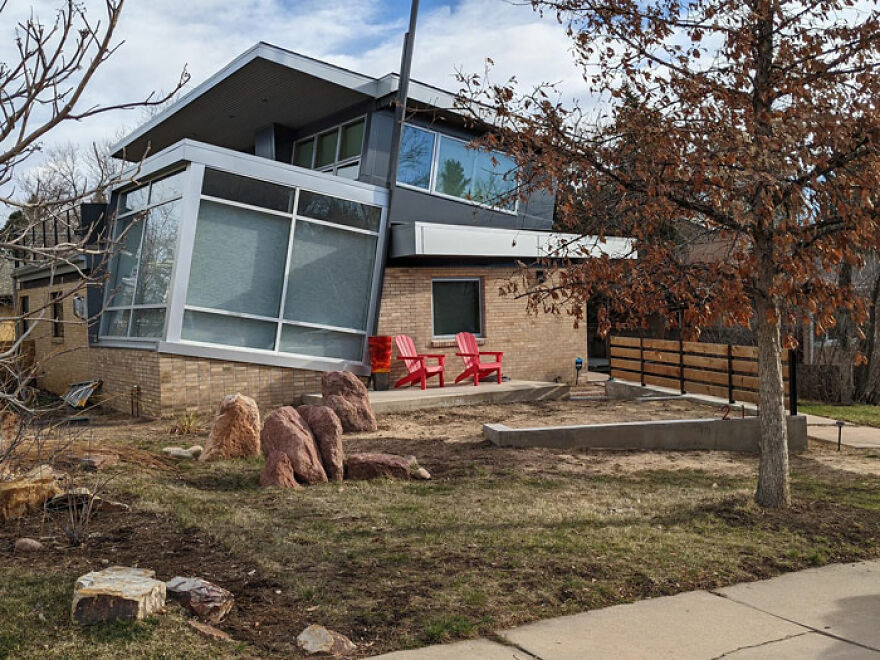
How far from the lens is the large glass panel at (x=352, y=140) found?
16688mm

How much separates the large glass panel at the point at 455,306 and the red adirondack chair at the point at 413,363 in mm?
1149

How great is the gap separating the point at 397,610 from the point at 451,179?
45.1ft

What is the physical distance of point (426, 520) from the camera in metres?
6.40

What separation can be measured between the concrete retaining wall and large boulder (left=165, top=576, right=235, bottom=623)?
622cm

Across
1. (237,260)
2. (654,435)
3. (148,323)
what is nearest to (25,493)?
(654,435)

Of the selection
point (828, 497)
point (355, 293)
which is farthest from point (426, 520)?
point (355, 293)

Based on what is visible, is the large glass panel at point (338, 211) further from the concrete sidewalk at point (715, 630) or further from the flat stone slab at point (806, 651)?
the flat stone slab at point (806, 651)

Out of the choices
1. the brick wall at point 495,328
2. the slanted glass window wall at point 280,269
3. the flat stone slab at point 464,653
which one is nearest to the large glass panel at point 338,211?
the slanted glass window wall at point 280,269

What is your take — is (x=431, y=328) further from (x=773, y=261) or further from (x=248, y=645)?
(x=248, y=645)

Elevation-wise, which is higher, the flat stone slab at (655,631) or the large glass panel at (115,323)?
the large glass panel at (115,323)

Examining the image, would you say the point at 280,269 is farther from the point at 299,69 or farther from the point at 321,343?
the point at 299,69

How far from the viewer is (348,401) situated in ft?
38.4

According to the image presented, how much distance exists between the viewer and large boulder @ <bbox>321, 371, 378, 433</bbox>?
1158cm

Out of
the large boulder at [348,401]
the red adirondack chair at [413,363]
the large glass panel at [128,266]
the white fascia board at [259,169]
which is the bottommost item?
the large boulder at [348,401]
